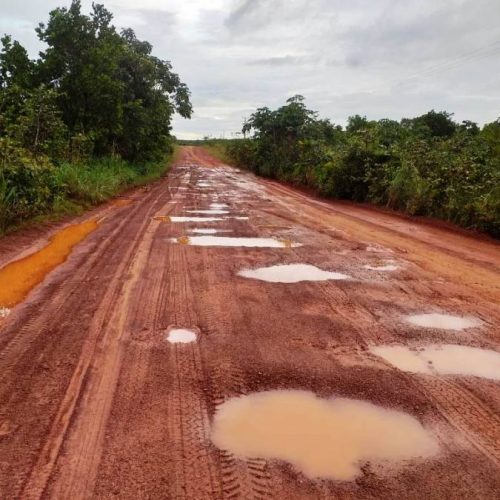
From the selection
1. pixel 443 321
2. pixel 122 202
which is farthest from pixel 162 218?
pixel 443 321

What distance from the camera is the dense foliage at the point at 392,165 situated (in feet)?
37.1

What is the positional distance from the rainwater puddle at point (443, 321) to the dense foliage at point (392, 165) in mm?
5806

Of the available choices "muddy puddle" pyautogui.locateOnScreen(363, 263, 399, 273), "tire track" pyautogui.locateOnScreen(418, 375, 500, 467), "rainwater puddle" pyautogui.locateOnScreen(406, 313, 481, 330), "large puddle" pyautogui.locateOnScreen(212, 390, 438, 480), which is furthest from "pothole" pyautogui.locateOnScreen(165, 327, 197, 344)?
"muddy puddle" pyautogui.locateOnScreen(363, 263, 399, 273)

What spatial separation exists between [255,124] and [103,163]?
12765mm

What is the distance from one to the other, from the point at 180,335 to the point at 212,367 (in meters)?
0.70

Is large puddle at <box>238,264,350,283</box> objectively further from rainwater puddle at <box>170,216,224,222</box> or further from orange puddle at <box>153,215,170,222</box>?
orange puddle at <box>153,215,170,222</box>

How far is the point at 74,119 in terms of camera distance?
17.5 meters

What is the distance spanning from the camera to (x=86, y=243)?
837 cm

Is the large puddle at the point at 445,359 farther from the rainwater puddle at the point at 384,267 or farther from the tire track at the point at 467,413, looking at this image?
the rainwater puddle at the point at 384,267

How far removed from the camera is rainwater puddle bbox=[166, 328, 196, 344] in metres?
4.12

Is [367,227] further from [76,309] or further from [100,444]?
[100,444]

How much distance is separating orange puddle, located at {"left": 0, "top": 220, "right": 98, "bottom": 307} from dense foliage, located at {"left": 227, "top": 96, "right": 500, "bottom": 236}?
790 centimetres

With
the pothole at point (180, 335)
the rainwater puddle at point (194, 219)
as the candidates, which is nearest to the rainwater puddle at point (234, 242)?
the rainwater puddle at point (194, 219)

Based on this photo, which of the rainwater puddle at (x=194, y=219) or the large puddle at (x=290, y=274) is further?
the rainwater puddle at (x=194, y=219)
